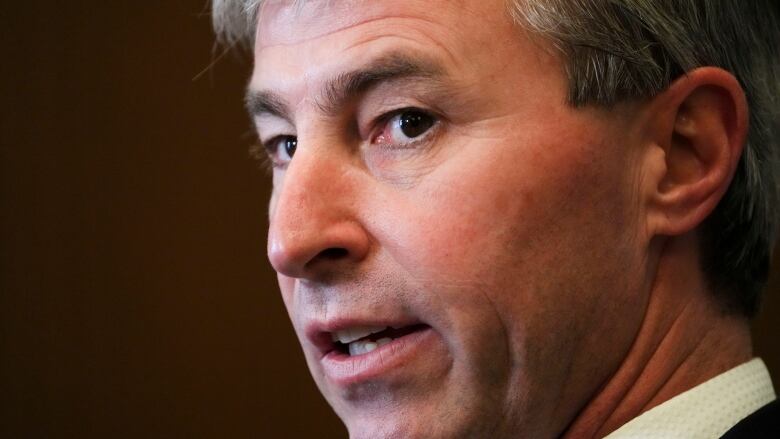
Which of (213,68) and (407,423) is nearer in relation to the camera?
(407,423)

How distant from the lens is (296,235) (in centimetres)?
125

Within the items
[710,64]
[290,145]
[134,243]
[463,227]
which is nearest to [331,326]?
[463,227]

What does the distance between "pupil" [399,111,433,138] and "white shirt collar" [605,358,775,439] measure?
423 mm

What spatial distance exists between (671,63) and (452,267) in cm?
36

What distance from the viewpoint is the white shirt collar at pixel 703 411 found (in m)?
1.28

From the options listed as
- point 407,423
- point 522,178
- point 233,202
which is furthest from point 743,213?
point 233,202

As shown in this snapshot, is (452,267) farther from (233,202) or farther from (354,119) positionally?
(233,202)

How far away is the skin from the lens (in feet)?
4.05

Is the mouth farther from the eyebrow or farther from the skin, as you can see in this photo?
the eyebrow

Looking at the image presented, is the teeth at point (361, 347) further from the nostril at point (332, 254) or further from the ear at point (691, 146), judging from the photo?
the ear at point (691, 146)

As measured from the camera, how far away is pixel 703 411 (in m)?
1.29

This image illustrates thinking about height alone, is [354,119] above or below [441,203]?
above

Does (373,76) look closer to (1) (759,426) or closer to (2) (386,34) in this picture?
(2) (386,34)

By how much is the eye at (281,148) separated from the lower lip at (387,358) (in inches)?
12.8
